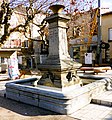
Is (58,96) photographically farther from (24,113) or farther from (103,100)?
(103,100)

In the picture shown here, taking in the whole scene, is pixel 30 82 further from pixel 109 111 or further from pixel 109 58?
pixel 109 58

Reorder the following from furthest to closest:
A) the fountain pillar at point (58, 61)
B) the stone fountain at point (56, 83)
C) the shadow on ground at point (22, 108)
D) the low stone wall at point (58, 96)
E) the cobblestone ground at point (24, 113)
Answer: the fountain pillar at point (58, 61) < the stone fountain at point (56, 83) < the shadow on ground at point (22, 108) < the low stone wall at point (58, 96) < the cobblestone ground at point (24, 113)

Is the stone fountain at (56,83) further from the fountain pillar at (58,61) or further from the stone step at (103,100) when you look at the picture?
the stone step at (103,100)

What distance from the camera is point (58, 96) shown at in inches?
225

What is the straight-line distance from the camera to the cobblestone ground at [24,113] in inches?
215

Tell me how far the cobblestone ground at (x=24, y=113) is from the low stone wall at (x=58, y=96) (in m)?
0.22

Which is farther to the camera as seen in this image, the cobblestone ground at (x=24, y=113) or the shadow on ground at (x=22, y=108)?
the shadow on ground at (x=22, y=108)

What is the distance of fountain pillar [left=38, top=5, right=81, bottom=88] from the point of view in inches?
287

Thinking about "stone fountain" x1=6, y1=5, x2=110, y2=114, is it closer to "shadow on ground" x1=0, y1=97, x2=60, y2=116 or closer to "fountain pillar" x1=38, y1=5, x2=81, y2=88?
"fountain pillar" x1=38, y1=5, x2=81, y2=88

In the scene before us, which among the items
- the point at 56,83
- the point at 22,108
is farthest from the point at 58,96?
the point at 56,83

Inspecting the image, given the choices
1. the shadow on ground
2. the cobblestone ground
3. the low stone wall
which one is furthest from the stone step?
the shadow on ground

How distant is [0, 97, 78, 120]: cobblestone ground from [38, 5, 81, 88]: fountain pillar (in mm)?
1535

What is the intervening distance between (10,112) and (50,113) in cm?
135

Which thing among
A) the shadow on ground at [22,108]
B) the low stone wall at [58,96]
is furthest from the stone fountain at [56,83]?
the shadow on ground at [22,108]
